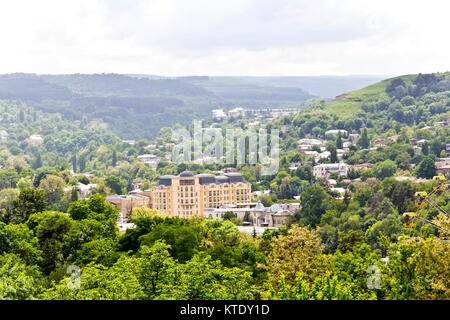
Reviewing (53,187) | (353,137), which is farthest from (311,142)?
(53,187)

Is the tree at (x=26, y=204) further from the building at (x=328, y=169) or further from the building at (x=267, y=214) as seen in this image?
the building at (x=328, y=169)

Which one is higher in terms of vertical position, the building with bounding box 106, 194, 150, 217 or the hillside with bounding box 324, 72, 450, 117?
the hillside with bounding box 324, 72, 450, 117

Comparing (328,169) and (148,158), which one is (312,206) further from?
(148,158)

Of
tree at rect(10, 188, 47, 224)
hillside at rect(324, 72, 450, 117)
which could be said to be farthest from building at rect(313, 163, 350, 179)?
tree at rect(10, 188, 47, 224)

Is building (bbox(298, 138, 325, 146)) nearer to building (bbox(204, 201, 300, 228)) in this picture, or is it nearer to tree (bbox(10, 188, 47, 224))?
building (bbox(204, 201, 300, 228))

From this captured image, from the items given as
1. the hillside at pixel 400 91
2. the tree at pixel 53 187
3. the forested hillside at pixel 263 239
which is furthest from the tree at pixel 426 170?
the hillside at pixel 400 91
